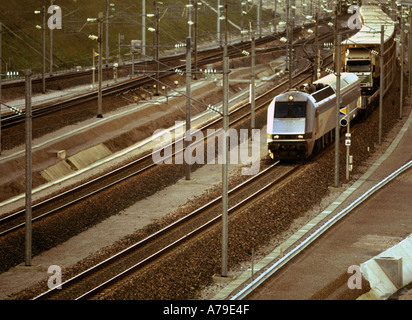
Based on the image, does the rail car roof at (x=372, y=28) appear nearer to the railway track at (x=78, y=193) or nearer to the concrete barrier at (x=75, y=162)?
the railway track at (x=78, y=193)

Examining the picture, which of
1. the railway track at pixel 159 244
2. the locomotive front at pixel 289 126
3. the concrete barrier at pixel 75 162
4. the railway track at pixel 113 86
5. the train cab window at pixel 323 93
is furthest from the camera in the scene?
the railway track at pixel 113 86

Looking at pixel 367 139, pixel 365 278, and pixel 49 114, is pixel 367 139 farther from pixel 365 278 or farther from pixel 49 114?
pixel 365 278

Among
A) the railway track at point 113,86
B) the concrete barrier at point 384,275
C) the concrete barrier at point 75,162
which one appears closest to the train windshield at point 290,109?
the railway track at point 113,86

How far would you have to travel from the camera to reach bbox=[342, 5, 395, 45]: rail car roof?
204ft

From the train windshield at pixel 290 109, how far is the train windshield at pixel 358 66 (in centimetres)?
1854

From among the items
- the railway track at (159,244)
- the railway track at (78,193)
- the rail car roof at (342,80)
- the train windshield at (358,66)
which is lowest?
the railway track at (78,193)

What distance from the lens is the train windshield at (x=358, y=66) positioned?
6122 cm

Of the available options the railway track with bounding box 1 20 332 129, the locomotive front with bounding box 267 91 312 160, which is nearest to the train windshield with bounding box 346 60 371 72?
the railway track with bounding box 1 20 332 129

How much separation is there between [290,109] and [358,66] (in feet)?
62.3

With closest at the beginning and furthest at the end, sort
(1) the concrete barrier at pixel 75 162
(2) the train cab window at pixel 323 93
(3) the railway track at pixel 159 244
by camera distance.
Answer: (3) the railway track at pixel 159 244 < (1) the concrete barrier at pixel 75 162 < (2) the train cab window at pixel 323 93

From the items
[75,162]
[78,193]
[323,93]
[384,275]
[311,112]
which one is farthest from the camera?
[75,162]

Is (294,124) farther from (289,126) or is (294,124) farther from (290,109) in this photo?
(290,109)

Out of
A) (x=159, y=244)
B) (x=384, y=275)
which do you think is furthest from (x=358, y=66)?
(x=384, y=275)

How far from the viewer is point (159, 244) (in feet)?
104
